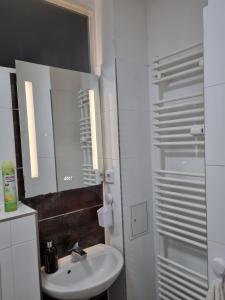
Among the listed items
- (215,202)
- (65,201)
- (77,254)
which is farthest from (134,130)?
(77,254)

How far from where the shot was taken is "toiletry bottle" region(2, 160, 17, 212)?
126 cm

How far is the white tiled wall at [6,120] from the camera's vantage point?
135 centimetres

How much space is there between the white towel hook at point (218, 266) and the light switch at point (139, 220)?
73 centimetres

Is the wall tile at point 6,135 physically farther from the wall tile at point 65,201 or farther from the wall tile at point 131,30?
the wall tile at point 131,30

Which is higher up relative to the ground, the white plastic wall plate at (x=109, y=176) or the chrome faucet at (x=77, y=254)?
the white plastic wall plate at (x=109, y=176)

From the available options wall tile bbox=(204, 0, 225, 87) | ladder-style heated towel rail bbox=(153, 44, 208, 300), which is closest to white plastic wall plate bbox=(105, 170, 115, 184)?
ladder-style heated towel rail bbox=(153, 44, 208, 300)

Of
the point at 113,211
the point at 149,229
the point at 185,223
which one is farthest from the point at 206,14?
the point at 149,229

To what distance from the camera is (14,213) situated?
1.21 metres

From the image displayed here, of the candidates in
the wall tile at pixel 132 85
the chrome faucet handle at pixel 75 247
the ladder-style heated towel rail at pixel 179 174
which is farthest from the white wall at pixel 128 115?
the chrome faucet handle at pixel 75 247

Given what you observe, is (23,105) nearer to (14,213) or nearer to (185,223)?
(14,213)

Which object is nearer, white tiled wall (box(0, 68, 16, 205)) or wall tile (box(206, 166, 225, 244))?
wall tile (box(206, 166, 225, 244))

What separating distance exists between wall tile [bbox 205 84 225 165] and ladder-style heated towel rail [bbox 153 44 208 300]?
0.34 m

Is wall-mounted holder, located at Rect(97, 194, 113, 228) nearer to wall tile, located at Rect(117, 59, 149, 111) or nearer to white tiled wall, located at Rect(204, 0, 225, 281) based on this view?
wall tile, located at Rect(117, 59, 149, 111)

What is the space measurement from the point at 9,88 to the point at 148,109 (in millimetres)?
949
